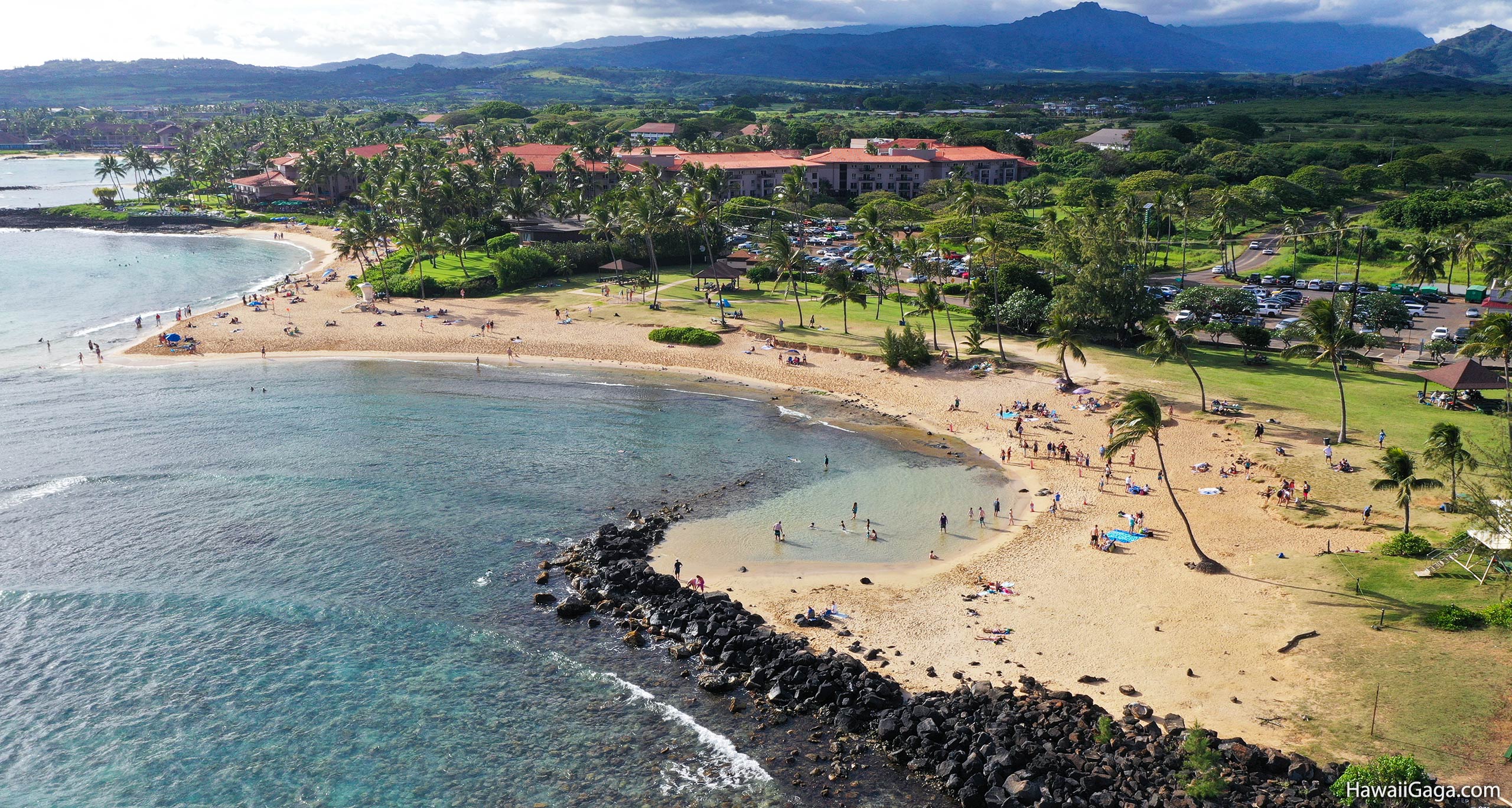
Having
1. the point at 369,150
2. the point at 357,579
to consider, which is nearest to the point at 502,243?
the point at 357,579

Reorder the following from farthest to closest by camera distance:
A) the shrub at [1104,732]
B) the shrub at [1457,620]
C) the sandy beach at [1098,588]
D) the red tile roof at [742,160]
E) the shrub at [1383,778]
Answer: the red tile roof at [742,160] → the sandy beach at [1098,588] → the shrub at [1457,620] → the shrub at [1104,732] → the shrub at [1383,778]

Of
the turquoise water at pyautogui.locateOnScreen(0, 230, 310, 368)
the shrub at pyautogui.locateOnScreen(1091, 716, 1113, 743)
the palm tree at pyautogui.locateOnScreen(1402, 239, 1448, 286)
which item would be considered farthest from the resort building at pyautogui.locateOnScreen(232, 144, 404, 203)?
the shrub at pyautogui.locateOnScreen(1091, 716, 1113, 743)

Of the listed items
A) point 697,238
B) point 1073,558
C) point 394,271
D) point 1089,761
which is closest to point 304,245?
point 394,271

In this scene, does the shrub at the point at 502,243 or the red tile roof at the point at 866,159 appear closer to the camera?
the shrub at the point at 502,243

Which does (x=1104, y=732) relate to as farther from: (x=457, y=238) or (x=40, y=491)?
(x=457, y=238)

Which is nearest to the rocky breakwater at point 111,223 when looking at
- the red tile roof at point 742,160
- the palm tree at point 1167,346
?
the red tile roof at point 742,160

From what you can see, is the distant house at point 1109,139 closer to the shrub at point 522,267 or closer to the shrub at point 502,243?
the shrub at point 502,243

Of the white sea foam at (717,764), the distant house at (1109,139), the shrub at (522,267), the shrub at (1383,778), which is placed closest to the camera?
the shrub at (1383,778)
